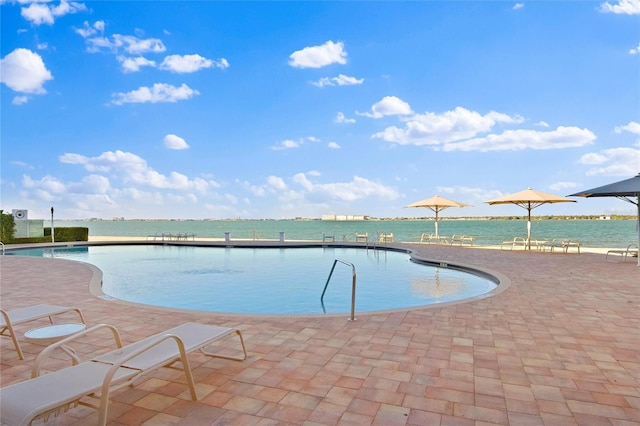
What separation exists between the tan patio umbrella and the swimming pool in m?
4.52

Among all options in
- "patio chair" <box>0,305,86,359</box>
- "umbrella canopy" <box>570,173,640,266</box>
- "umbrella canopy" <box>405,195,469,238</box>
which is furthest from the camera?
"umbrella canopy" <box>405,195,469,238</box>

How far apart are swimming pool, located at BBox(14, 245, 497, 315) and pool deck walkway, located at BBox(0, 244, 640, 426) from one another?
1751 mm

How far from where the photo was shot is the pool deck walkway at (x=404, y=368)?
248 cm

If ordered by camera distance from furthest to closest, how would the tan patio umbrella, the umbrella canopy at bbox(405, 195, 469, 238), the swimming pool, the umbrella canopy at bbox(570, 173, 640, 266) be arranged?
the umbrella canopy at bbox(405, 195, 469, 238)
the tan patio umbrella
the umbrella canopy at bbox(570, 173, 640, 266)
the swimming pool

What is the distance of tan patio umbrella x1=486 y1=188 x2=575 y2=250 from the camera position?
13.6 m

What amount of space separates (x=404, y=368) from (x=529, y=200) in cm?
1265

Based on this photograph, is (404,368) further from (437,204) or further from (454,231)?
(454,231)

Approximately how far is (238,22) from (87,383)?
16773 millimetres

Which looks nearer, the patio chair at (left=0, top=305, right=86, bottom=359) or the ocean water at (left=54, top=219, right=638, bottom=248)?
the patio chair at (left=0, top=305, right=86, bottom=359)

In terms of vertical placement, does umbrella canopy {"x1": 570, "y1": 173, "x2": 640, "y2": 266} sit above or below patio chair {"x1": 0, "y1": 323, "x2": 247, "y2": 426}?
above

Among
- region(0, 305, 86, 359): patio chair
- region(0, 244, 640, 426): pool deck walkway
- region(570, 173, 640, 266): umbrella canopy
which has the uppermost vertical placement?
region(570, 173, 640, 266): umbrella canopy

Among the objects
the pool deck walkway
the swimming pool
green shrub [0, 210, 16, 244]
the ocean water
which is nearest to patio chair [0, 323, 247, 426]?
the pool deck walkway

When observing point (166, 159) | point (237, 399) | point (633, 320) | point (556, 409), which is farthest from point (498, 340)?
point (166, 159)

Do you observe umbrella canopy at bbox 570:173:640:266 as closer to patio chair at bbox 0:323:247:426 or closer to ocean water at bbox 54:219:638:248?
ocean water at bbox 54:219:638:248
